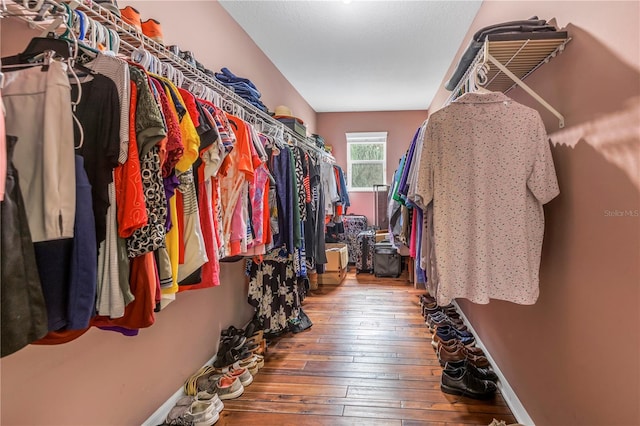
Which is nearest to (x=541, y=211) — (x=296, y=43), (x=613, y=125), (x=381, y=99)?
(x=613, y=125)

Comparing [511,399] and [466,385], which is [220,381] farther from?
[511,399]

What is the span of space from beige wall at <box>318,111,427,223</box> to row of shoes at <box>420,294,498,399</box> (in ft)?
9.89

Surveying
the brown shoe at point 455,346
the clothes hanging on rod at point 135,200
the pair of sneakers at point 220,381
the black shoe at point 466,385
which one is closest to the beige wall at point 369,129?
the brown shoe at point 455,346

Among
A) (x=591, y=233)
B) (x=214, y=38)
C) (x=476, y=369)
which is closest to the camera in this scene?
(x=591, y=233)

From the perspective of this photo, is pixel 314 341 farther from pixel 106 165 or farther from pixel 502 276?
pixel 106 165

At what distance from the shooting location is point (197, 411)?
5.51 ft

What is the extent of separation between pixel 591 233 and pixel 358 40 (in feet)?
8.29

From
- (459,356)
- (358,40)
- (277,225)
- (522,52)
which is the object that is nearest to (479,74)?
(522,52)

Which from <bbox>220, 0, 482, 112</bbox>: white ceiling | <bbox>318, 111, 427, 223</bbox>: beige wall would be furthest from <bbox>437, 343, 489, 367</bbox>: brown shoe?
<bbox>318, 111, 427, 223</bbox>: beige wall

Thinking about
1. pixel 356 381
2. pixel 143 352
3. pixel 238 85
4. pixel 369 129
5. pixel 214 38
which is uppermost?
pixel 369 129

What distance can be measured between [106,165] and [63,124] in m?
0.13

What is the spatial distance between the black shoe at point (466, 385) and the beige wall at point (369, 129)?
12.8 feet

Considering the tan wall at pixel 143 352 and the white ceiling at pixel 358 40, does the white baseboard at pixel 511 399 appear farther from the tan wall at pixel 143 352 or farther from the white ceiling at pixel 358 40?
the white ceiling at pixel 358 40

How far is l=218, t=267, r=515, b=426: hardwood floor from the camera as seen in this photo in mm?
1724
